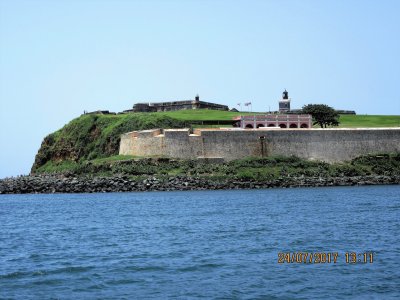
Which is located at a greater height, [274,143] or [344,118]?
[344,118]

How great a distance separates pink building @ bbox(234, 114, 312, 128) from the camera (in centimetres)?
6762

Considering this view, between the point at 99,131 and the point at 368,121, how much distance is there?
33020mm

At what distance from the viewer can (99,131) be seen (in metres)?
80.1

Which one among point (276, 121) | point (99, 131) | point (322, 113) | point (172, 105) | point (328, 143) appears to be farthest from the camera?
point (172, 105)

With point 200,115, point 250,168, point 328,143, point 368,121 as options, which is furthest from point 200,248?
point 368,121

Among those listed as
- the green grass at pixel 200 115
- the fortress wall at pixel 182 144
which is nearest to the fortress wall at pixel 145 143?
the fortress wall at pixel 182 144

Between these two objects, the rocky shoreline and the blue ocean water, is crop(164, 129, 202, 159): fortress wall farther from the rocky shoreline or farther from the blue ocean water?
the blue ocean water

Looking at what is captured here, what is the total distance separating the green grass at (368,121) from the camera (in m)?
80.9

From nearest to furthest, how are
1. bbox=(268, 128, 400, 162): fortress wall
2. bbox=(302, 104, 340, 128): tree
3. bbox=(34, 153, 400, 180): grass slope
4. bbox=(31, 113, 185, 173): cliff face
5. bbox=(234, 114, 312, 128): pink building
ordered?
bbox=(34, 153, 400, 180): grass slope → bbox=(268, 128, 400, 162): fortress wall → bbox=(234, 114, 312, 128): pink building → bbox=(302, 104, 340, 128): tree → bbox=(31, 113, 185, 173): cliff face

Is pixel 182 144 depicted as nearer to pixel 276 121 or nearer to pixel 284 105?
pixel 276 121

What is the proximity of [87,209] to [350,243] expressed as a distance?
20486mm

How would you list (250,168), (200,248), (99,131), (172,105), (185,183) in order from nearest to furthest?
(200,248), (185,183), (250,168), (99,131), (172,105)
